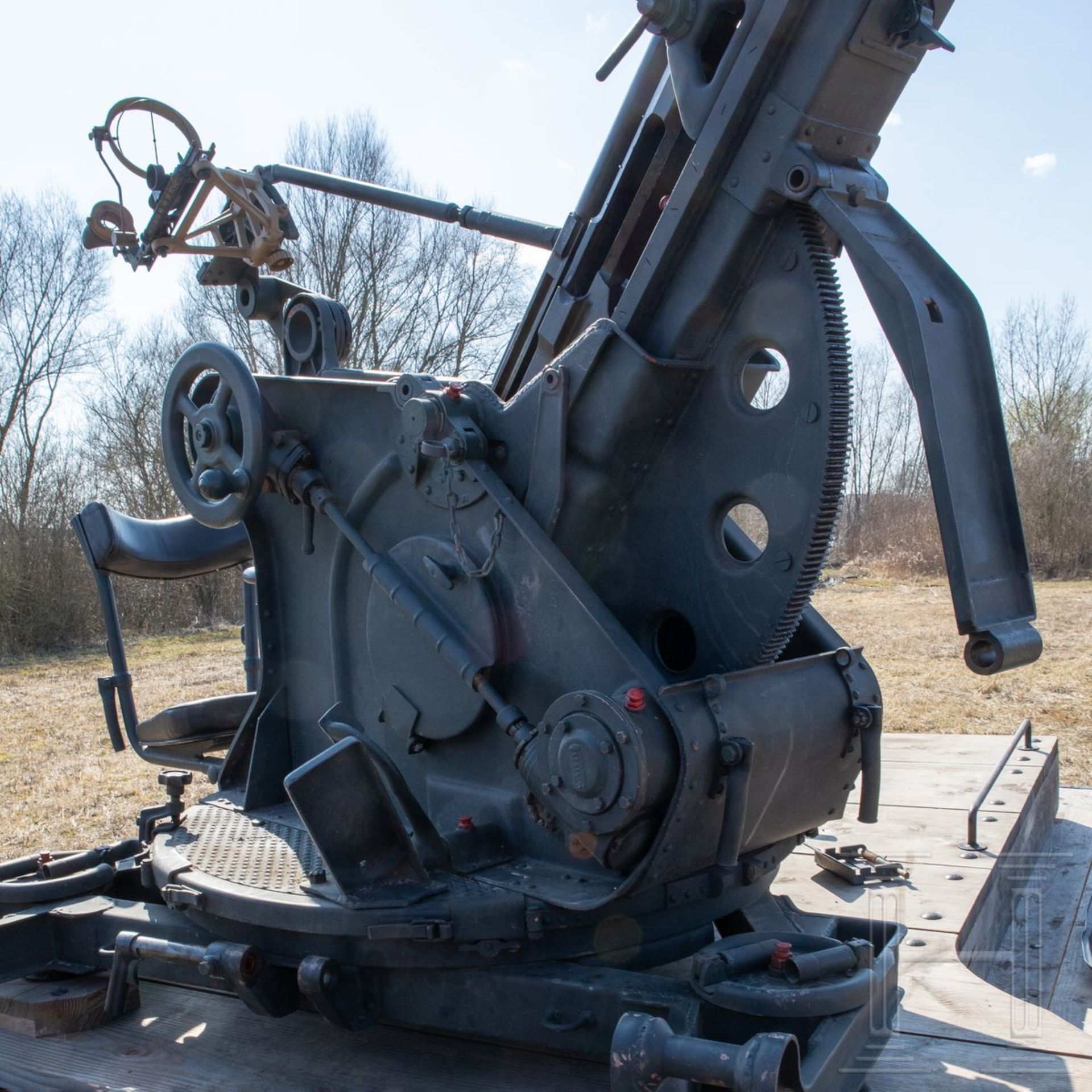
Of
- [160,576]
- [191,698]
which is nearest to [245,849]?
[160,576]

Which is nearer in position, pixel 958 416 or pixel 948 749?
pixel 958 416

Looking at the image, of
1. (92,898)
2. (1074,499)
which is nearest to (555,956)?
(92,898)

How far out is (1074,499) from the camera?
22.6 metres

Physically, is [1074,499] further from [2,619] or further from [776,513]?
[776,513]

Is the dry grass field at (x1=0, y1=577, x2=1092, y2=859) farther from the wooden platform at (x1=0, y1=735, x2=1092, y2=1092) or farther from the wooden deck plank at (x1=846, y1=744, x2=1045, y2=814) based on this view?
the wooden platform at (x1=0, y1=735, x2=1092, y2=1092)

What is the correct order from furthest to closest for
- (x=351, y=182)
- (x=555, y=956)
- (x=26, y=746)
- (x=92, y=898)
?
(x=26, y=746) → (x=351, y=182) → (x=92, y=898) → (x=555, y=956)

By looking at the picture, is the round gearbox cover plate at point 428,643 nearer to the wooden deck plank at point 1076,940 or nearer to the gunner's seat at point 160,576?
the gunner's seat at point 160,576

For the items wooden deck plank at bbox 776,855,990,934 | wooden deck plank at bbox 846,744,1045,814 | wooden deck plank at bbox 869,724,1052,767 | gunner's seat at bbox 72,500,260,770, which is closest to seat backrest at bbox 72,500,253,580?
gunner's seat at bbox 72,500,260,770

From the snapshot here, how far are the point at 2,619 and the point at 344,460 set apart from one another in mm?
13570

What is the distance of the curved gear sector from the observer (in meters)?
2.87

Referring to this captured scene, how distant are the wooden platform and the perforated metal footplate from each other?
1.30 feet

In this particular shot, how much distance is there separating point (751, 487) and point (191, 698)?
8254 mm

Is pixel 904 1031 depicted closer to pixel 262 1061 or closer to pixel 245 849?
pixel 262 1061

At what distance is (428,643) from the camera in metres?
3.26
